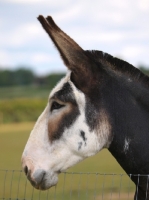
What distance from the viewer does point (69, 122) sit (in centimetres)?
420

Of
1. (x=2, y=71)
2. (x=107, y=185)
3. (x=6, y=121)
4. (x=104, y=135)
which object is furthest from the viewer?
(x=2, y=71)

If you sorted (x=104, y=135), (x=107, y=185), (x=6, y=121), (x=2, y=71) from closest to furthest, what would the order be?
(x=104, y=135) < (x=107, y=185) < (x=6, y=121) < (x=2, y=71)

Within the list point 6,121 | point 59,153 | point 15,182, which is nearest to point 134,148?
point 59,153

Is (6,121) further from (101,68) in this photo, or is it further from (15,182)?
(101,68)

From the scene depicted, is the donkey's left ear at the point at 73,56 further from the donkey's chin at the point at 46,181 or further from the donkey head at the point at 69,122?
the donkey's chin at the point at 46,181

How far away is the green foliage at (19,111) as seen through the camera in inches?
2365

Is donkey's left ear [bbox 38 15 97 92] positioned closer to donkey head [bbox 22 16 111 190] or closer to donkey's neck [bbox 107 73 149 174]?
donkey head [bbox 22 16 111 190]

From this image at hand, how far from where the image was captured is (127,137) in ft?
14.0

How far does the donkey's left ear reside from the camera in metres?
4.15

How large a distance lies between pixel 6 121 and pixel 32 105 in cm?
357

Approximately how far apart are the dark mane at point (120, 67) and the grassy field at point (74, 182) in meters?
1.72

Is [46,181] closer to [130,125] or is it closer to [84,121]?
[84,121]

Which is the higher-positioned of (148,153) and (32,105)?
(148,153)

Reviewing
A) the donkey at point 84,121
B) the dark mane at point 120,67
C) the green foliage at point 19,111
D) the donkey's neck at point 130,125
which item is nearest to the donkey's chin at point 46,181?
the donkey at point 84,121
